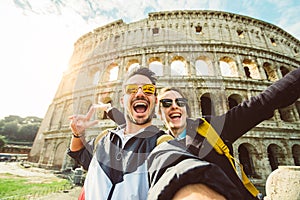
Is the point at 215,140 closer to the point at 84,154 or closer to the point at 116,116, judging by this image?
the point at 84,154

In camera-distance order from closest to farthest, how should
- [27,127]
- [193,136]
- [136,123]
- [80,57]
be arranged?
1. [193,136]
2. [136,123]
3. [80,57]
4. [27,127]

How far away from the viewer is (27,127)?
1320 inches

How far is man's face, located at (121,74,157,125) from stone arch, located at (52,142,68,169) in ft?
42.0

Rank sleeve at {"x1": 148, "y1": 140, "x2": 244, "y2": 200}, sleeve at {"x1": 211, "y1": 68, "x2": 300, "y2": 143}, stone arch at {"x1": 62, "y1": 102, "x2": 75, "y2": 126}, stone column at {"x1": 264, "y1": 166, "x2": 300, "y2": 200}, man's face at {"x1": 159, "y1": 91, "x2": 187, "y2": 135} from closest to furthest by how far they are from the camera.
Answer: sleeve at {"x1": 148, "y1": 140, "x2": 244, "y2": 200}
sleeve at {"x1": 211, "y1": 68, "x2": 300, "y2": 143}
man's face at {"x1": 159, "y1": 91, "x2": 187, "y2": 135}
stone column at {"x1": 264, "y1": 166, "x2": 300, "y2": 200}
stone arch at {"x1": 62, "y1": 102, "x2": 75, "y2": 126}

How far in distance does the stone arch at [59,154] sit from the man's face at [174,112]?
12786 millimetres

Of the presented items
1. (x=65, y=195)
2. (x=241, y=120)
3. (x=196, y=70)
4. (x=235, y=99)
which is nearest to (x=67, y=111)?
(x=65, y=195)

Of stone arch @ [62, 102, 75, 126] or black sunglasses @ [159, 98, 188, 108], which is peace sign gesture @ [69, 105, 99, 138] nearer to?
black sunglasses @ [159, 98, 188, 108]

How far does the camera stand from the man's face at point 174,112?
2.27 m

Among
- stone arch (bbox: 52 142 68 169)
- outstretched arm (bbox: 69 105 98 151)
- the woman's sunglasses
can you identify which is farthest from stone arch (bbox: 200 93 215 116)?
stone arch (bbox: 52 142 68 169)

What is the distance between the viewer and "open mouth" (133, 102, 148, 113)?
189 centimetres

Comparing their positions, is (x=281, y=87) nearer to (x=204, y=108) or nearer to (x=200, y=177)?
(x=200, y=177)

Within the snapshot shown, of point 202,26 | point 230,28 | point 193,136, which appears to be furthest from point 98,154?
point 230,28

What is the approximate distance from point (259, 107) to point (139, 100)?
4.68ft

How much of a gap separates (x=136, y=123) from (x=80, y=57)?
59.8ft
